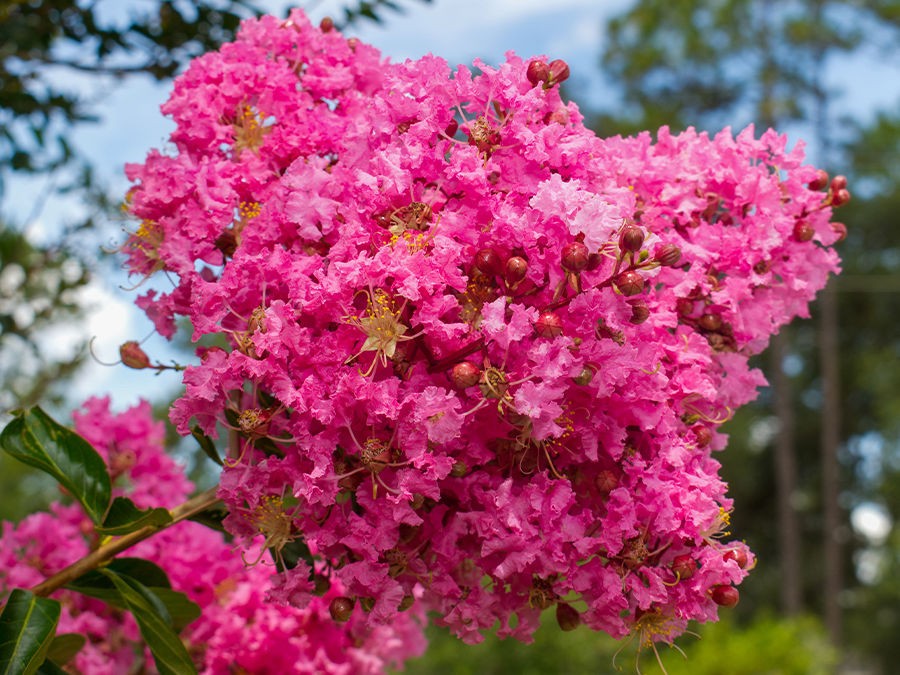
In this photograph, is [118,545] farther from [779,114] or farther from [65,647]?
[779,114]

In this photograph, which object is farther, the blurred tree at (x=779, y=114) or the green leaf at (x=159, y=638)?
the blurred tree at (x=779, y=114)

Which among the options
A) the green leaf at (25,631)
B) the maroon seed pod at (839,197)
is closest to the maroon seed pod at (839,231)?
the maroon seed pod at (839,197)

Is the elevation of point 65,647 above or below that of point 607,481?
below

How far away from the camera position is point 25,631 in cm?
133

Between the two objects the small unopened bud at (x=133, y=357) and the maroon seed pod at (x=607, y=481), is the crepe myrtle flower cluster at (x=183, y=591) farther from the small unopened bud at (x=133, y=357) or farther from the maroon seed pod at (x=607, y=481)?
the maroon seed pod at (x=607, y=481)

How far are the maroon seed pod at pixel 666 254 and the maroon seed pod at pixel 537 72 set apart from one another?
0.31 metres

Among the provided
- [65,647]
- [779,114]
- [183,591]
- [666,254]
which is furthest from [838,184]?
[779,114]

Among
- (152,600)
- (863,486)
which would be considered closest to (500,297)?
(152,600)

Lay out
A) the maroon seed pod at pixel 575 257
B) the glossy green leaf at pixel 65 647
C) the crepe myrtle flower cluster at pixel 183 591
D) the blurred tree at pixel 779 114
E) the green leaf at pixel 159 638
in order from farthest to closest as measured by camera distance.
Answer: the blurred tree at pixel 779 114 < the crepe myrtle flower cluster at pixel 183 591 < the glossy green leaf at pixel 65 647 < the green leaf at pixel 159 638 < the maroon seed pod at pixel 575 257

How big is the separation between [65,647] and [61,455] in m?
0.42

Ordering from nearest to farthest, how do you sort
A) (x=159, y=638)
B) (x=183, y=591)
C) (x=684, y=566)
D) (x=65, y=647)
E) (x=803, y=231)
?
1. (x=684, y=566)
2. (x=159, y=638)
3. (x=803, y=231)
4. (x=65, y=647)
5. (x=183, y=591)

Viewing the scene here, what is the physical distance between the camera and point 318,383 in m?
1.23

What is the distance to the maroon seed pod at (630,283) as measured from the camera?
3.88 feet

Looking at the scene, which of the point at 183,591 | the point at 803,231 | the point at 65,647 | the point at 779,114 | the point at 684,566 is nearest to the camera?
A: the point at 684,566
